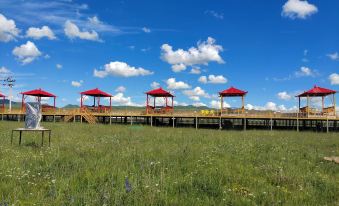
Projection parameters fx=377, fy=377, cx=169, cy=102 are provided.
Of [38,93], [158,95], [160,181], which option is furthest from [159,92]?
[160,181]

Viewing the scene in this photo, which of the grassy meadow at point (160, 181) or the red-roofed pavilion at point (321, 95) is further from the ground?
the red-roofed pavilion at point (321, 95)

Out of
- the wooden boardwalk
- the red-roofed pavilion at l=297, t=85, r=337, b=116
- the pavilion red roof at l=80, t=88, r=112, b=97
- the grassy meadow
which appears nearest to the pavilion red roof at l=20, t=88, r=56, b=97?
the wooden boardwalk

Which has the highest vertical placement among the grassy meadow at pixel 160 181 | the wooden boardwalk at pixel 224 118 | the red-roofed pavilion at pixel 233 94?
the red-roofed pavilion at pixel 233 94

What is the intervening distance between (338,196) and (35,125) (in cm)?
1068

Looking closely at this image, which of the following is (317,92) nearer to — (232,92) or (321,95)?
(321,95)

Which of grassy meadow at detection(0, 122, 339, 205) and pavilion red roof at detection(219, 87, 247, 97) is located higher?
pavilion red roof at detection(219, 87, 247, 97)

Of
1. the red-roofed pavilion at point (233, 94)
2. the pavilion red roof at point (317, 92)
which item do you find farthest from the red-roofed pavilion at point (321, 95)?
the red-roofed pavilion at point (233, 94)

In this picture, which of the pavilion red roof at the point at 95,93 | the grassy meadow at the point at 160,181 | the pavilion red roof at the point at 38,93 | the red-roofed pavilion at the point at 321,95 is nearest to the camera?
the grassy meadow at the point at 160,181

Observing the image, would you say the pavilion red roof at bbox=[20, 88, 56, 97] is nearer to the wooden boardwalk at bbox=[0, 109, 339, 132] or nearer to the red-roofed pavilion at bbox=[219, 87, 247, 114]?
the wooden boardwalk at bbox=[0, 109, 339, 132]

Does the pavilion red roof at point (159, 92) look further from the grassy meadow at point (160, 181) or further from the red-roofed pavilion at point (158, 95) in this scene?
the grassy meadow at point (160, 181)

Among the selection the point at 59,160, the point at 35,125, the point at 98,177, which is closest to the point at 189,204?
the point at 98,177

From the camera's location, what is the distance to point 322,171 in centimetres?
1084

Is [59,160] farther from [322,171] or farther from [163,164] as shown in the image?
[322,171]

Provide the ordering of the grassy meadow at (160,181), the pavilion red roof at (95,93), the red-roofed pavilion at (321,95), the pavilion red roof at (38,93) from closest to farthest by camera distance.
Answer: the grassy meadow at (160,181), the red-roofed pavilion at (321,95), the pavilion red roof at (95,93), the pavilion red roof at (38,93)
